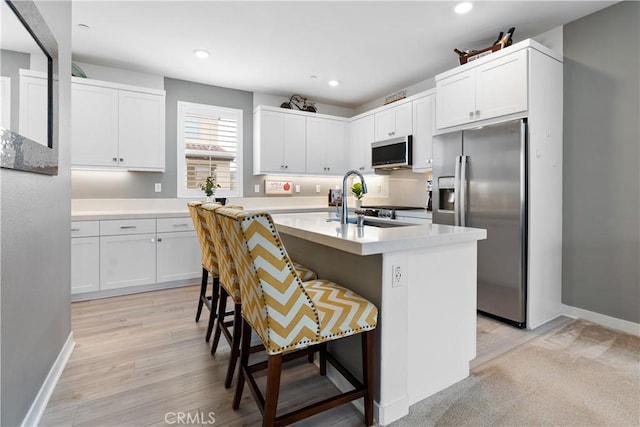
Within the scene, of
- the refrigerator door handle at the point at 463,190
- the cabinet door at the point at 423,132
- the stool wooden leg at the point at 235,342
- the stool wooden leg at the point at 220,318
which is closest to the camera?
the stool wooden leg at the point at 235,342

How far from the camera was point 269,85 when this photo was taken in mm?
4352

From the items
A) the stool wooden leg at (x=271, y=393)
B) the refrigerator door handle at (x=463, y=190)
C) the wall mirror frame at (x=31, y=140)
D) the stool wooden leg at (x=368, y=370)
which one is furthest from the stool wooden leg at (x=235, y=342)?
the refrigerator door handle at (x=463, y=190)

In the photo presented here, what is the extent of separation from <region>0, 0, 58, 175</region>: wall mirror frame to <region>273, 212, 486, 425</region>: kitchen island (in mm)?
1231

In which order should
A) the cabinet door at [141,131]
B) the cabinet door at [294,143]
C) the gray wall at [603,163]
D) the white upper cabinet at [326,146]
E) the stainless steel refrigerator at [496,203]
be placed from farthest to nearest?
the white upper cabinet at [326,146]
the cabinet door at [294,143]
the cabinet door at [141,131]
the stainless steel refrigerator at [496,203]
the gray wall at [603,163]

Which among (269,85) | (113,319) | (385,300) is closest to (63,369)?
(113,319)

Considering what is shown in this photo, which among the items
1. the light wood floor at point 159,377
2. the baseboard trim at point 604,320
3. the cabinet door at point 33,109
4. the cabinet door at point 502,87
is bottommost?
the light wood floor at point 159,377

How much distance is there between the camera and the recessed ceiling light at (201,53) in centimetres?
332

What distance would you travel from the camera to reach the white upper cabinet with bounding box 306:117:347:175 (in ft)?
15.8

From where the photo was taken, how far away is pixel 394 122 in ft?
→ 14.1

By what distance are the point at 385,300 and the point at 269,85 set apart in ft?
12.2

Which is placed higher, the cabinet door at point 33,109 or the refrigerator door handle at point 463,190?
the cabinet door at point 33,109

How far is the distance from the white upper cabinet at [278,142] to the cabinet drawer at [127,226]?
1.58m

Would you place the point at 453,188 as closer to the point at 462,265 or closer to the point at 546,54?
the point at 546,54

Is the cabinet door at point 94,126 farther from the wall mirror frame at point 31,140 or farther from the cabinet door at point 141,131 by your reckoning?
the wall mirror frame at point 31,140
